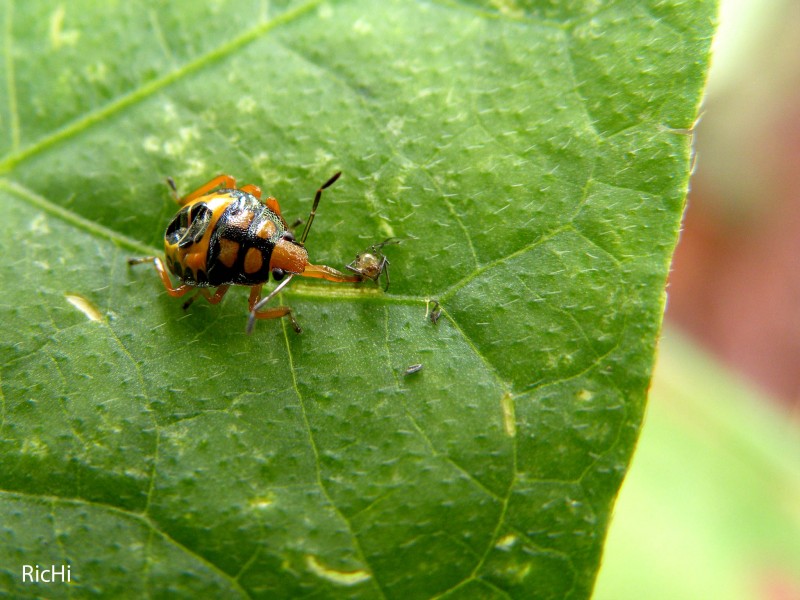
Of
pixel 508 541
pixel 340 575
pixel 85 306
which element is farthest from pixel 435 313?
pixel 85 306

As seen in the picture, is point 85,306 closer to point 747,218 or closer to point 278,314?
point 278,314

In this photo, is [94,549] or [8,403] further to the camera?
[8,403]

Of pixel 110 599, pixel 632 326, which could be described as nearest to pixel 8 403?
pixel 110 599

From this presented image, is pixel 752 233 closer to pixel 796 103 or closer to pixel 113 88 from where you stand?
pixel 796 103

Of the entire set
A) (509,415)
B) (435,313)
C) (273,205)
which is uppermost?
(273,205)

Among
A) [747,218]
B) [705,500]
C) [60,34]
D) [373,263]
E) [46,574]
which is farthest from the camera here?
[747,218]

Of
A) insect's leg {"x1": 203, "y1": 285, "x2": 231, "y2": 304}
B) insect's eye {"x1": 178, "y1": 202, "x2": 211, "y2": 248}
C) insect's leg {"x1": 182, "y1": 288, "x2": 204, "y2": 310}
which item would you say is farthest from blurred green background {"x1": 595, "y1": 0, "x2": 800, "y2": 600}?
insect's eye {"x1": 178, "y1": 202, "x2": 211, "y2": 248}
